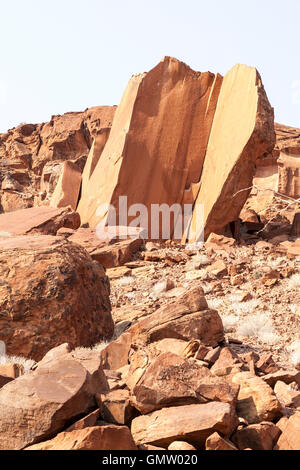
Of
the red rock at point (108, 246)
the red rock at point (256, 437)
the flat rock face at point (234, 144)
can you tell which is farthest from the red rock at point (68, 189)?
the red rock at point (256, 437)

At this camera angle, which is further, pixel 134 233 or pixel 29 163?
pixel 29 163

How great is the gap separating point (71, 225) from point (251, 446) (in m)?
9.57

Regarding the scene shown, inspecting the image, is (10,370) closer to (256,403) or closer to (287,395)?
(256,403)

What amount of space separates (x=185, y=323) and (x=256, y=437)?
209cm

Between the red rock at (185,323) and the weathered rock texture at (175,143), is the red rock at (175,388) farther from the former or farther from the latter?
the weathered rock texture at (175,143)

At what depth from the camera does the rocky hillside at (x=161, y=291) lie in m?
2.72

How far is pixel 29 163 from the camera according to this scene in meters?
28.6

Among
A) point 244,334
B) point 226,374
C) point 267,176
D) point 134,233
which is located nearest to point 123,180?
point 134,233

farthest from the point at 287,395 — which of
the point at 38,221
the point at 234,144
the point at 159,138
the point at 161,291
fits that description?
the point at 159,138

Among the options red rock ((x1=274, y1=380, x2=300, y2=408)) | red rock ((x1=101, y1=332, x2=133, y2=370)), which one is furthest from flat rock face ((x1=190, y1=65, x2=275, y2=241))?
red rock ((x1=274, y1=380, x2=300, y2=408))

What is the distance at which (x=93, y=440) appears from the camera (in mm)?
2389

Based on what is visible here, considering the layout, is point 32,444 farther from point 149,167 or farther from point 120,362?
point 149,167

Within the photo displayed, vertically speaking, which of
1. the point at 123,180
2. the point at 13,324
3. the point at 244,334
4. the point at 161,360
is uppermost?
the point at 123,180

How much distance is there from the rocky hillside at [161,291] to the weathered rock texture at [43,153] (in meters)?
10.2
